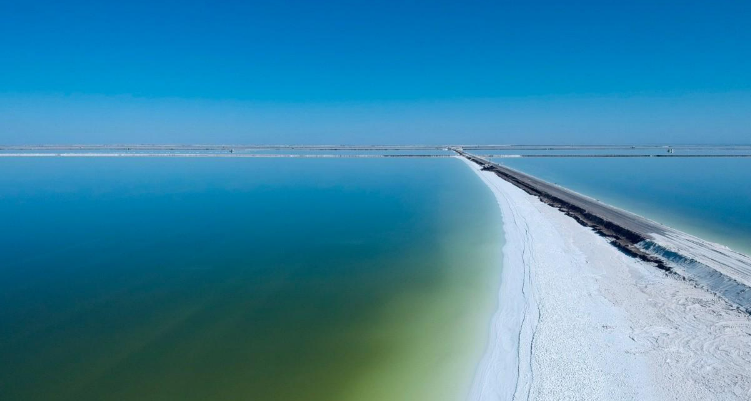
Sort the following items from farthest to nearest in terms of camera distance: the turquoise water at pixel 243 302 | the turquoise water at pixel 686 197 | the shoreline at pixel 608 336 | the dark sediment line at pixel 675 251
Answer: the turquoise water at pixel 686 197 < the dark sediment line at pixel 675 251 < the turquoise water at pixel 243 302 < the shoreline at pixel 608 336

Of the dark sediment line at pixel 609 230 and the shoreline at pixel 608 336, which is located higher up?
the dark sediment line at pixel 609 230

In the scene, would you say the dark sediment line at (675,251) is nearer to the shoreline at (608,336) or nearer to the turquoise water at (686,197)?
the shoreline at (608,336)

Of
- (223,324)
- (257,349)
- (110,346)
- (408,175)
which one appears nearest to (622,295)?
(257,349)

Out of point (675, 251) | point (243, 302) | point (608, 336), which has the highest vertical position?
point (675, 251)

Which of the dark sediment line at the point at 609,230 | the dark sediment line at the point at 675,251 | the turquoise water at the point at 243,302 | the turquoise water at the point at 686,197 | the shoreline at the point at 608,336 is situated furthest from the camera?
the turquoise water at the point at 686,197

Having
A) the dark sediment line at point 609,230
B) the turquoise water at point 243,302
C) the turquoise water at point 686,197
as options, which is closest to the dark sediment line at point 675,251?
the dark sediment line at point 609,230

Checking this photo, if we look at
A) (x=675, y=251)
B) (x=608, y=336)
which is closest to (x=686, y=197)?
(x=675, y=251)

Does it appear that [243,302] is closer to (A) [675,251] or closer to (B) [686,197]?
(A) [675,251]

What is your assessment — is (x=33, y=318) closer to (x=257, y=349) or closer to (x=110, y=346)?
(x=110, y=346)
